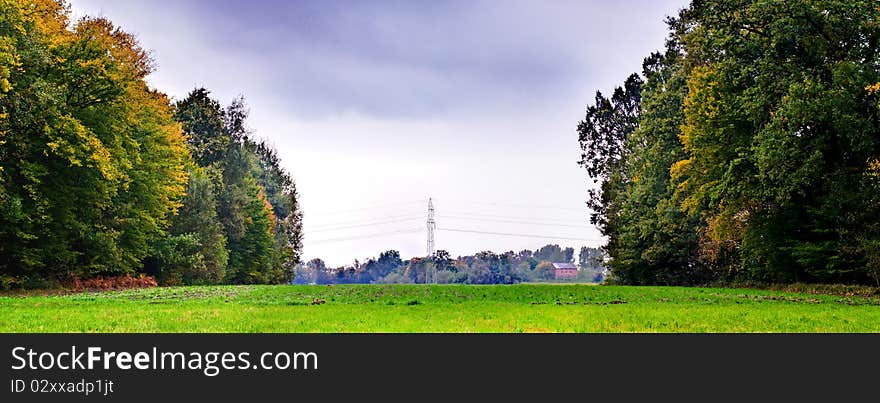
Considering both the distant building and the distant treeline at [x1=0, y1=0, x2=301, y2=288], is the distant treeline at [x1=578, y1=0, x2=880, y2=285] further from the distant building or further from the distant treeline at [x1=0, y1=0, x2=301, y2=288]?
the distant building

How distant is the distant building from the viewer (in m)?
154

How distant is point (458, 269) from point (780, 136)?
114106mm

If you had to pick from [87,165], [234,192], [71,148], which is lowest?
[87,165]

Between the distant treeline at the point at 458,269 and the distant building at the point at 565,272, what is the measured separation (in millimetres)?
1002

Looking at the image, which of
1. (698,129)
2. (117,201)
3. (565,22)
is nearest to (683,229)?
(698,129)

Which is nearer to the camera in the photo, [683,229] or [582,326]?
[582,326]

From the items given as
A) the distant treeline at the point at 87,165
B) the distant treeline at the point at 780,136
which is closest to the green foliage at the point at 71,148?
the distant treeline at the point at 87,165

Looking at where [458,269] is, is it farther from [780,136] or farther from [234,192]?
[780,136]

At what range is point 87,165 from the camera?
34.4 m

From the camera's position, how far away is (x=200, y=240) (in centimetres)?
5603

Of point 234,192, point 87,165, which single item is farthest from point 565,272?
point 87,165

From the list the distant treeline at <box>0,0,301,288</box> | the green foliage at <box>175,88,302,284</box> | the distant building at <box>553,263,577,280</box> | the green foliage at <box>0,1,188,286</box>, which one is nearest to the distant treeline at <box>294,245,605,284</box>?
the distant building at <box>553,263,577,280</box>
